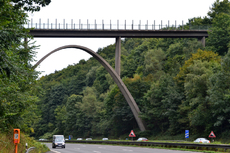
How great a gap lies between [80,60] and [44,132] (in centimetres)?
5020

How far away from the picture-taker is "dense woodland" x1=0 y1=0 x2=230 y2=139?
60.5 feet

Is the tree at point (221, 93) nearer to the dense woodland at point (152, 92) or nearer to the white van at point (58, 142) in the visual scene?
the dense woodland at point (152, 92)

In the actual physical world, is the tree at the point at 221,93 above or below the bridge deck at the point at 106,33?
below

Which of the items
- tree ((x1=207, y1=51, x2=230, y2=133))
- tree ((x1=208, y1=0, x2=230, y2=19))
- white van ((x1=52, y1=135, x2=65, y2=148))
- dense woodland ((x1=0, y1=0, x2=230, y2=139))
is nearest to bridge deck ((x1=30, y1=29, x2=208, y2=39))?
dense woodland ((x1=0, y1=0, x2=230, y2=139))

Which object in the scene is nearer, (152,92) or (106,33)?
(106,33)

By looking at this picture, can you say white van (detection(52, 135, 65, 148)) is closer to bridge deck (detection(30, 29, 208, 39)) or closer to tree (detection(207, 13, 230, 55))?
bridge deck (detection(30, 29, 208, 39))

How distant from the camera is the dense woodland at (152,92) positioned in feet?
60.5

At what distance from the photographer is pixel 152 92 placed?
197 feet

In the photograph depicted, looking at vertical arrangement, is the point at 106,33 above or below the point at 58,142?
above

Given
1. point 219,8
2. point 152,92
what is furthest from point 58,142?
point 219,8

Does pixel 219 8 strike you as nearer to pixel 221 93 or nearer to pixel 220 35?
pixel 220 35

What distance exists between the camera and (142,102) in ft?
212

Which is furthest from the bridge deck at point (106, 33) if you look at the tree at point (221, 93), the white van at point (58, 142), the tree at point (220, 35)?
the white van at point (58, 142)

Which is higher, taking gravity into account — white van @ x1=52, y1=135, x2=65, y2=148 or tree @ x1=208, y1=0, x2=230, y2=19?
tree @ x1=208, y1=0, x2=230, y2=19
